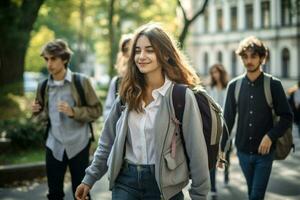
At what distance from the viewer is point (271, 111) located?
539cm

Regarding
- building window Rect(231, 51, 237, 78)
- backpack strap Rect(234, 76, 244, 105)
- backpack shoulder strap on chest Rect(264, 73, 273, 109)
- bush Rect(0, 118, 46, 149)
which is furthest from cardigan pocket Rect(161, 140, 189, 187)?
building window Rect(231, 51, 237, 78)

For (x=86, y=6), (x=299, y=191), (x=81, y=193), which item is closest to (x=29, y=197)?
(x=299, y=191)

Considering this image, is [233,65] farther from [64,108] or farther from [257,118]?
[64,108]

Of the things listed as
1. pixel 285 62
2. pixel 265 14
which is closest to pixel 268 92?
pixel 285 62

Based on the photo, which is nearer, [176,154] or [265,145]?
[176,154]

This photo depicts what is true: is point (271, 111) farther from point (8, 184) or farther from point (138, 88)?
point (8, 184)

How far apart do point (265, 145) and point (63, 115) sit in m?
2.00

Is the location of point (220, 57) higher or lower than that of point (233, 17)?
lower

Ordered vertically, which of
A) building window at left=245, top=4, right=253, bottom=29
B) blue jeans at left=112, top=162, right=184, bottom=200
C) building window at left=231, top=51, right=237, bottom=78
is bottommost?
building window at left=231, top=51, right=237, bottom=78

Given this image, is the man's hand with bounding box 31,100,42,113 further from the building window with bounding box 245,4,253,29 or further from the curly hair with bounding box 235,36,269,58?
the building window with bounding box 245,4,253,29

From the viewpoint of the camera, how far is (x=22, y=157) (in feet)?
32.8

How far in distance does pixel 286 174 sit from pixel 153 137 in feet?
22.3

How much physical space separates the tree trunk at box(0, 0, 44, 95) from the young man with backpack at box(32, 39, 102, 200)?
10789 millimetres

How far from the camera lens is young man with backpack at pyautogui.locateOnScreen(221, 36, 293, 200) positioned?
5227 millimetres
